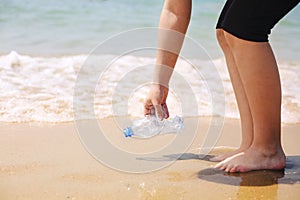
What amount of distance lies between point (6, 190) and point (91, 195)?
302 mm

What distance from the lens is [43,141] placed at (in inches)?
98.3

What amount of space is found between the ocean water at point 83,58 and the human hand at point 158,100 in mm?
719

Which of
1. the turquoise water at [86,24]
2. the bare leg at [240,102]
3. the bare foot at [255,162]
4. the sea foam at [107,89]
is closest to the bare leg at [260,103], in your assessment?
the bare foot at [255,162]

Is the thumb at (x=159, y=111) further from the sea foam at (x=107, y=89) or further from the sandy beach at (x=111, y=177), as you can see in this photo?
the sea foam at (x=107, y=89)

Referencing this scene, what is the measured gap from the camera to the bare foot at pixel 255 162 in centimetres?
215

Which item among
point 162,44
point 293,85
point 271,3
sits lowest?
point 293,85

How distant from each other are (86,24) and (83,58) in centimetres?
204

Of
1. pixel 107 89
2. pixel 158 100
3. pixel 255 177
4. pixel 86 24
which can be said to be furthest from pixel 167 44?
pixel 86 24

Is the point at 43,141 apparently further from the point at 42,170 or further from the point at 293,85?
the point at 293,85

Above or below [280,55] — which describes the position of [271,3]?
above

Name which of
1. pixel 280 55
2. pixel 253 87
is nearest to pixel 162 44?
pixel 253 87

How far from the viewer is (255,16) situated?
1.98 meters

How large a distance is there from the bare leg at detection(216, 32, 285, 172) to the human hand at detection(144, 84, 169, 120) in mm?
313

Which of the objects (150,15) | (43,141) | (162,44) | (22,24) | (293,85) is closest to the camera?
(162,44)
